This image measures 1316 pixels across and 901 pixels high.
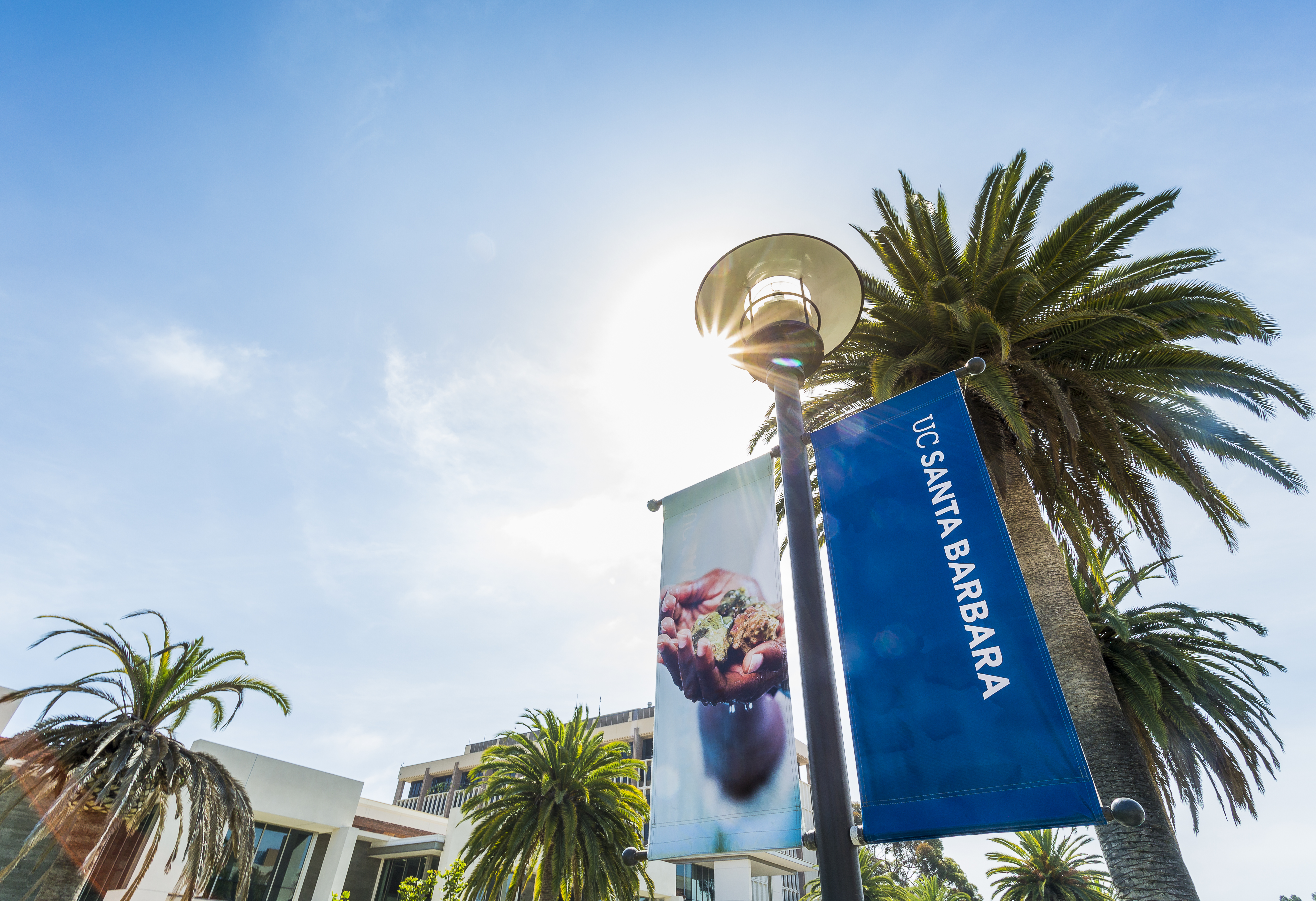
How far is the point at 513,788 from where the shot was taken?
64.6 feet

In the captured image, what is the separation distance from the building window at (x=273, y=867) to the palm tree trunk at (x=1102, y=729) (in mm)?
25483

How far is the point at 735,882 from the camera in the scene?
39406mm

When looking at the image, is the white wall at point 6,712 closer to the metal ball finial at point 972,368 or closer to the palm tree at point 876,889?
the metal ball finial at point 972,368

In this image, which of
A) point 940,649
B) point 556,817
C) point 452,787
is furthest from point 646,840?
point 452,787

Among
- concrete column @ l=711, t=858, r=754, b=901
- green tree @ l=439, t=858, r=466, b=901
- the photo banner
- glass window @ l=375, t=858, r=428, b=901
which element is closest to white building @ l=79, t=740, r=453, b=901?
green tree @ l=439, t=858, r=466, b=901

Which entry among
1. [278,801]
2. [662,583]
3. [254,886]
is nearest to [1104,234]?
[662,583]

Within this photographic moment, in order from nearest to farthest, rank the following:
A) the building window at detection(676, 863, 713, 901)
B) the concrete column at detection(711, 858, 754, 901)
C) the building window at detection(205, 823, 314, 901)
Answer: the building window at detection(205, 823, 314, 901) → the concrete column at detection(711, 858, 754, 901) → the building window at detection(676, 863, 713, 901)

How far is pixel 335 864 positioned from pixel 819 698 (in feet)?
89.1

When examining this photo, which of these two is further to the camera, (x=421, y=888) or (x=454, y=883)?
(x=421, y=888)

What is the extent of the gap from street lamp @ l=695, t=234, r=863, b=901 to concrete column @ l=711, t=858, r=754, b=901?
41560mm

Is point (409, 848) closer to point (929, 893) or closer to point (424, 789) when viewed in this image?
point (929, 893)

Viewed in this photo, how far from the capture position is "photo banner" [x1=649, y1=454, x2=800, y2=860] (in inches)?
144

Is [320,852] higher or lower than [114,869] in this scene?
higher

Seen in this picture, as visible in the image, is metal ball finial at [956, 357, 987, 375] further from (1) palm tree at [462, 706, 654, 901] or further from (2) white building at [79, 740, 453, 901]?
(2) white building at [79, 740, 453, 901]
